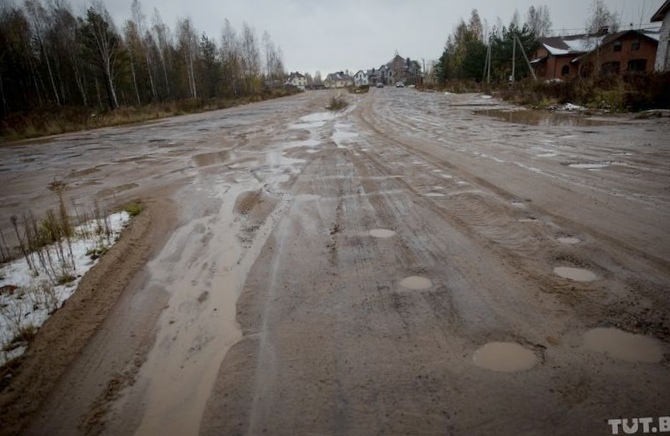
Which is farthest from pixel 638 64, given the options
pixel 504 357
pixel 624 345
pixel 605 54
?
pixel 504 357

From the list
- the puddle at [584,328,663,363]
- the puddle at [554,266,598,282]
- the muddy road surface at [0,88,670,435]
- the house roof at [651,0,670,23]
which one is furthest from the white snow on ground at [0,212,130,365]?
the house roof at [651,0,670,23]

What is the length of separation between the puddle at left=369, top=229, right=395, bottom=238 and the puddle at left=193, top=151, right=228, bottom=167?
18.7ft

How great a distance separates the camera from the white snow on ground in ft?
8.85

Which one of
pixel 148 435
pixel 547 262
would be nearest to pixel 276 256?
pixel 148 435

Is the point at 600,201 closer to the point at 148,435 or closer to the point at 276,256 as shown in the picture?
the point at 276,256

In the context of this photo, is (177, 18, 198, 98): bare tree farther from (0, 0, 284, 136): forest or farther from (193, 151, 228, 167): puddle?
(193, 151, 228, 167): puddle

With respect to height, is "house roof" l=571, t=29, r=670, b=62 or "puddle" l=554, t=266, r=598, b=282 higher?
"house roof" l=571, t=29, r=670, b=62

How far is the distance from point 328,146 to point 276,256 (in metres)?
6.39

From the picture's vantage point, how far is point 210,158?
920 cm

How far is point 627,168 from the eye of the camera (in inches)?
234

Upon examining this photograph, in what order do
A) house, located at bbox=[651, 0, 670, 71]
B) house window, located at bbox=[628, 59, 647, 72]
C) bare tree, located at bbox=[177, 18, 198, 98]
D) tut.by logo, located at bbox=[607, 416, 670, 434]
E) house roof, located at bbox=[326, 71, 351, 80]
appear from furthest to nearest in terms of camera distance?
1. house roof, located at bbox=[326, 71, 351, 80]
2. bare tree, located at bbox=[177, 18, 198, 98]
3. house window, located at bbox=[628, 59, 647, 72]
4. house, located at bbox=[651, 0, 670, 71]
5. tut.by logo, located at bbox=[607, 416, 670, 434]

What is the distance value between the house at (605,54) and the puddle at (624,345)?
35496 mm

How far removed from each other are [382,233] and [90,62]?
134 ft

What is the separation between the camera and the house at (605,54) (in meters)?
34.0
